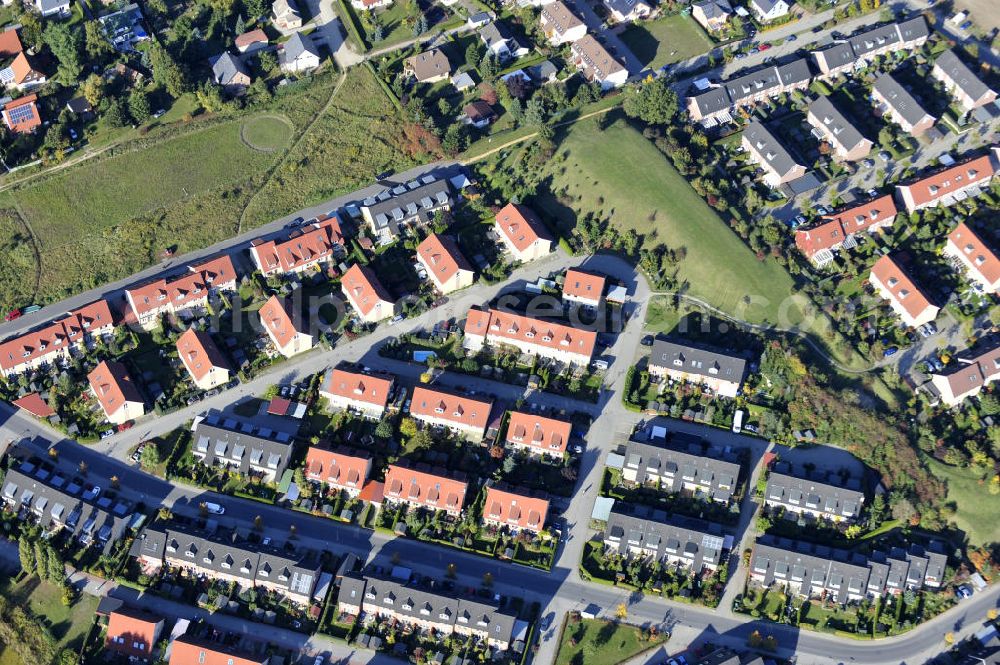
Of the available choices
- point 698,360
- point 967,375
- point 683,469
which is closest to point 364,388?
point 683,469

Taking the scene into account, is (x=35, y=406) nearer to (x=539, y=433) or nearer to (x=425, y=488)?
(x=425, y=488)

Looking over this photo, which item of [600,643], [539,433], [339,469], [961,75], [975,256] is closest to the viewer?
[600,643]

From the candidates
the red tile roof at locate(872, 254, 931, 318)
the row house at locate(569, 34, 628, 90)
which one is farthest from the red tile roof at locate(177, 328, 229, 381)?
the red tile roof at locate(872, 254, 931, 318)

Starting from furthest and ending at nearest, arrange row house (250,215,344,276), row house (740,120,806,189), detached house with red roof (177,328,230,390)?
1. row house (740,120,806,189)
2. row house (250,215,344,276)
3. detached house with red roof (177,328,230,390)

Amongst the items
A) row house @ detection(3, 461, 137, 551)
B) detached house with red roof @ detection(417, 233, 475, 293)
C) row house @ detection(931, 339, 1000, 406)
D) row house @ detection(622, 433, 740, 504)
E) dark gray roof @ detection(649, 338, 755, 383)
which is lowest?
row house @ detection(3, 461, 137, 551)

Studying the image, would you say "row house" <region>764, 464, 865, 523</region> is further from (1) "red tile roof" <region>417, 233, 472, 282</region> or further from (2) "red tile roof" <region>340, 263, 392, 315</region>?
(2) "red tile roof" <region>340, 263, 392, 315</region>
